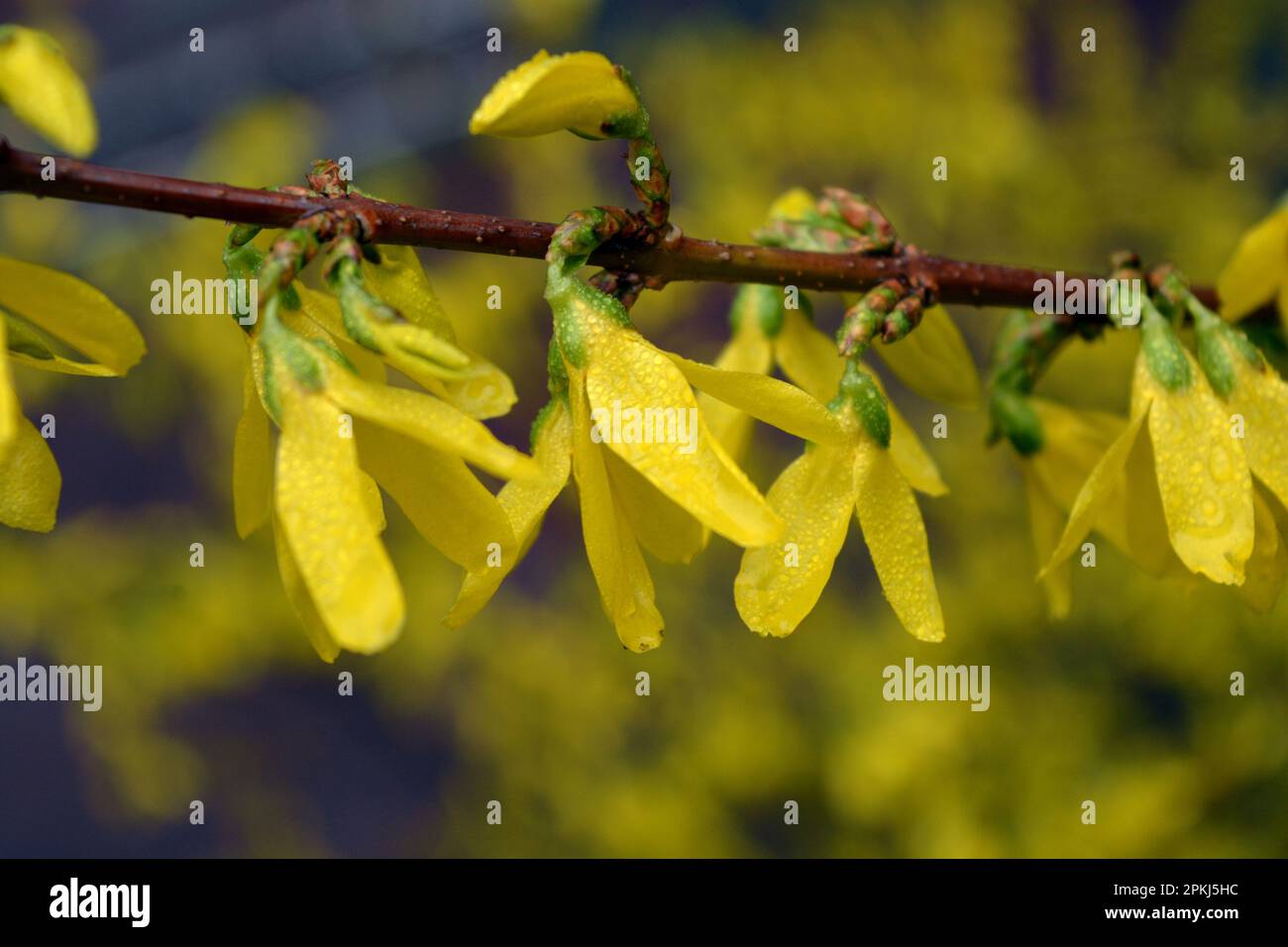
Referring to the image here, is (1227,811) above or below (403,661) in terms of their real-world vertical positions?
below

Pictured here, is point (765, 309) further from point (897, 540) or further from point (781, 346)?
point (897, 540)

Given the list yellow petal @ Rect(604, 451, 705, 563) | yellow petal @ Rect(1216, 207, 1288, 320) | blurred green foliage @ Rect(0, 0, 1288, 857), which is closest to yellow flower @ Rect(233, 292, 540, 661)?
yellow petal @ Rect(604, 451, 705, 563)

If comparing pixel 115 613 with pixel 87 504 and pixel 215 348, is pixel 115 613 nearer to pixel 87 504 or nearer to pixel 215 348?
pixel 215 348

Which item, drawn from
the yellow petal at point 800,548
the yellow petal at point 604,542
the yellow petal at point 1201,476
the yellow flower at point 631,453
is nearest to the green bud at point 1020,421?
the yellow petal at point 1201,476

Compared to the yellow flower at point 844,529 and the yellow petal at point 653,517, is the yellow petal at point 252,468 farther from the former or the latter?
the yellow flower at point 844,529

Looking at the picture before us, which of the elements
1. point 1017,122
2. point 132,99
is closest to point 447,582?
point 1017,122

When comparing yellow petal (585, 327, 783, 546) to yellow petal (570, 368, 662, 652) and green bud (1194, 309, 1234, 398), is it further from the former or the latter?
green bud (1194, 309, 1234, 398)
